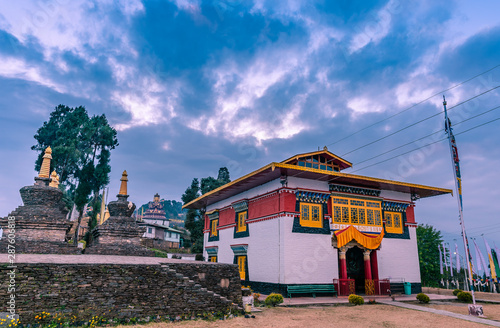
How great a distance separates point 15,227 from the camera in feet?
62.9

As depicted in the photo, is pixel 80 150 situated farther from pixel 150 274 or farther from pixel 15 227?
pixel 150 274

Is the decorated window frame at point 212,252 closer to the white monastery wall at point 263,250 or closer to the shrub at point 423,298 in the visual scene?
the white monastery wall at point 263,250

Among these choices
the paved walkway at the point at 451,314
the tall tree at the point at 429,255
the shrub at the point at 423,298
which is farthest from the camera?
the tall tree at the point at 429,255

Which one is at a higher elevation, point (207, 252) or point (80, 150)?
point (80, 150)

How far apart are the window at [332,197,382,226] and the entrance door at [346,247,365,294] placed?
2629mm

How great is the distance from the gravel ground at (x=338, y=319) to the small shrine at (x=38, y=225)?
11623mm

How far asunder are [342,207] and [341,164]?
3611mm

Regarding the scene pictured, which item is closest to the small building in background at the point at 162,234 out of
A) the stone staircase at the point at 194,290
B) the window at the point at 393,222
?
the window at the point at 393,222

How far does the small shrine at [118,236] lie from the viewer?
851 inches

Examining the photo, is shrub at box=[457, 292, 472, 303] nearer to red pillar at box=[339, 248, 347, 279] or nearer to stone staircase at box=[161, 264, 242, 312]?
red pillar at box=[339, 248, 347, 279]

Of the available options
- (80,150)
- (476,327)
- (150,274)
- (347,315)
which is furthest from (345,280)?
(80,150)

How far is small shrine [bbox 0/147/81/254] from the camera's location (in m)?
18.7

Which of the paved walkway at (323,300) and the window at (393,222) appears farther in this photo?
the window at (393,222)

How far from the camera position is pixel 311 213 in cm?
2025
